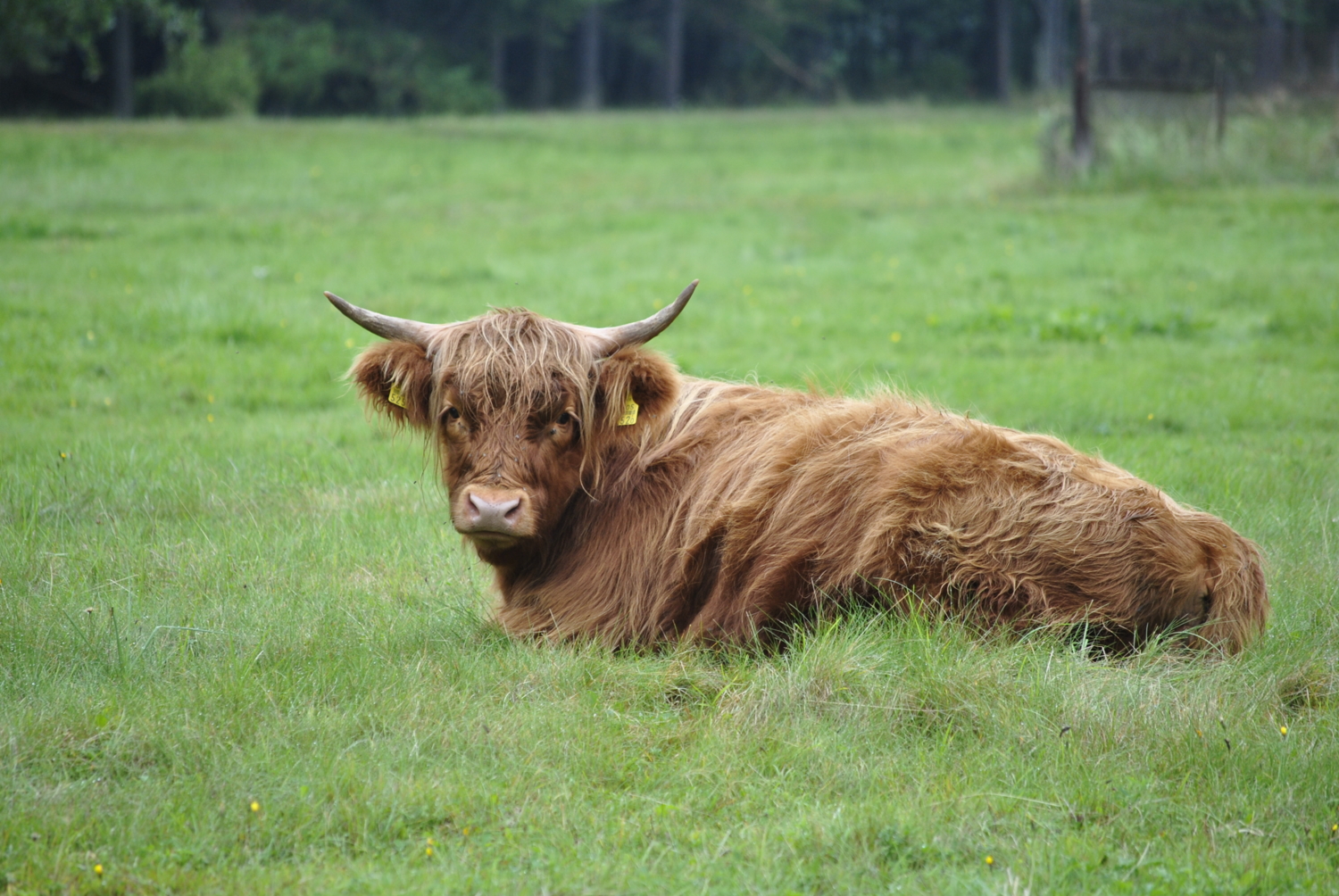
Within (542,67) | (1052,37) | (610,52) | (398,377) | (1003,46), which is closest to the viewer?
(398,377)

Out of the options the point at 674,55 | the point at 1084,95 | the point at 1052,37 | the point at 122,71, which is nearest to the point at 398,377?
the point at 1084,95

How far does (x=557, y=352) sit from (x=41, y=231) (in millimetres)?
11057

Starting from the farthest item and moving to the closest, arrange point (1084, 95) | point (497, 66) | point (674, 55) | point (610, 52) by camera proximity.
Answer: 1. point (610, 52)
2. point (497, 66)
3. point (674, 55)
4. point (1084, 95)

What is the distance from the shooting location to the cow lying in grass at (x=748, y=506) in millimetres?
3795

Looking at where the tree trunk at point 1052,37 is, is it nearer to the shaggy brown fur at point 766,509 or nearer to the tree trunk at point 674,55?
the tree trunk at point 674,55

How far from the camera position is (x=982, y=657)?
12.0 ft

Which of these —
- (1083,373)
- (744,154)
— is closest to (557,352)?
(1083,373)

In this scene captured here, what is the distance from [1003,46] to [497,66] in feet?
68.9

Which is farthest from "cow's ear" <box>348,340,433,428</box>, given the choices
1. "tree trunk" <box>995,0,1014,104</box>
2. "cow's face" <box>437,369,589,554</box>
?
"tree trunk" <box>995,0,1014,104</box>

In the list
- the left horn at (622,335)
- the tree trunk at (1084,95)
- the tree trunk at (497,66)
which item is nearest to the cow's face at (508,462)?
the left horn at (622,335)

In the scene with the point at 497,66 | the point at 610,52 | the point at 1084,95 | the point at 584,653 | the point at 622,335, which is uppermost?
the point at 610,52

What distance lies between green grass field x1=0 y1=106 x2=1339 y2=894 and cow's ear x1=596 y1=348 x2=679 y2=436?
0.87 m

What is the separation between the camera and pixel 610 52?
181 feet

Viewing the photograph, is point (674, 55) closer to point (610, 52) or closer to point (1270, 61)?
point (610, 52)
